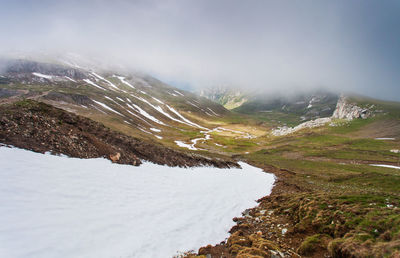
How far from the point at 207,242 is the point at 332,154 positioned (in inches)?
3410

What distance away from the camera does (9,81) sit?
15612 centimetres

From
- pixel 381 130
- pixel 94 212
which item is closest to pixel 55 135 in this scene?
pixel 94 212

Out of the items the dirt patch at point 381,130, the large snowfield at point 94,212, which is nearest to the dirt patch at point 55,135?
the large snowfield at point 94,212

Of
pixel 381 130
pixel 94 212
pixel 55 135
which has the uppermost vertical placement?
pixel 381 130

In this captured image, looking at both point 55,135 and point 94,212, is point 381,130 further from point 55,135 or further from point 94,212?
point 55,135

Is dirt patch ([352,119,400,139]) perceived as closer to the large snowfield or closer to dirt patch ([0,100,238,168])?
the large snowfield

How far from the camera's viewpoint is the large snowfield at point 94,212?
660 centimetres

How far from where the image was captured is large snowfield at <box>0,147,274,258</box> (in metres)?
6.60

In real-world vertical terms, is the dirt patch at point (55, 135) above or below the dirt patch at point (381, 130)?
below

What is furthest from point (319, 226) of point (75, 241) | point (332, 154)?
point (332, 154)

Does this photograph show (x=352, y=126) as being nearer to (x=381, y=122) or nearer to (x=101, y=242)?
(x=381, y=122)

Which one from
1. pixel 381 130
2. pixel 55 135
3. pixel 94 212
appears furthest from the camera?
pixel 381 130

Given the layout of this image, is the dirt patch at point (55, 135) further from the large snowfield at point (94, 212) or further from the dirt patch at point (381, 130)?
the dirt patch at point (381, 130)

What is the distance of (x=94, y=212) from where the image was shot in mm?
8914
